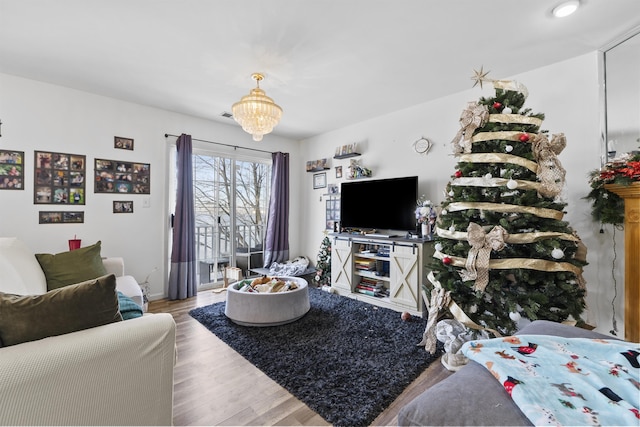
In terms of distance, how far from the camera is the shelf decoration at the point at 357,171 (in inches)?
154

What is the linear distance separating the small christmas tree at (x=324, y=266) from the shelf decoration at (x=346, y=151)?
1281 mm

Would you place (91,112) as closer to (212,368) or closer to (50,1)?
(50,1)

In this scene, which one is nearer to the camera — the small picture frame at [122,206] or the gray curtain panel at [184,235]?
the small picture frame at [122,206]

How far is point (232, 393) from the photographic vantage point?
1.71m

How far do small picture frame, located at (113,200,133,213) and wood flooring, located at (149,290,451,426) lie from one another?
1.88 metres

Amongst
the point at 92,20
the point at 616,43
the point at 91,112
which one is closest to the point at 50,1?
the point at 92,20

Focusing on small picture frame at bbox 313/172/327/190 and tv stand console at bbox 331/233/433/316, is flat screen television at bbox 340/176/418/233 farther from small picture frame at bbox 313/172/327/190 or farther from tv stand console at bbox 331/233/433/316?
small picture frame at bbox 313/172/327/190

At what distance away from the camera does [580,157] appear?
237 cm

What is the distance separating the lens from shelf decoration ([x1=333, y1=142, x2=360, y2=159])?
4.03m

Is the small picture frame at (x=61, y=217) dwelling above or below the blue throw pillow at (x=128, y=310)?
above

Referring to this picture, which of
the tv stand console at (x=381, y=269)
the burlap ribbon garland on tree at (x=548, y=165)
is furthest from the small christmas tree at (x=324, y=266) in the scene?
the burlap ribbon garland on tree at (x=548, y=165)

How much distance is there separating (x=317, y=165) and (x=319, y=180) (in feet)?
0.83

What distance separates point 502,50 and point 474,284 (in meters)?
1.93

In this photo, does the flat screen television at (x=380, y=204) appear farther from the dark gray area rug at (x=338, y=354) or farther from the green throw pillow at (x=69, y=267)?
the green throw pillow at (x=69, y=267)
